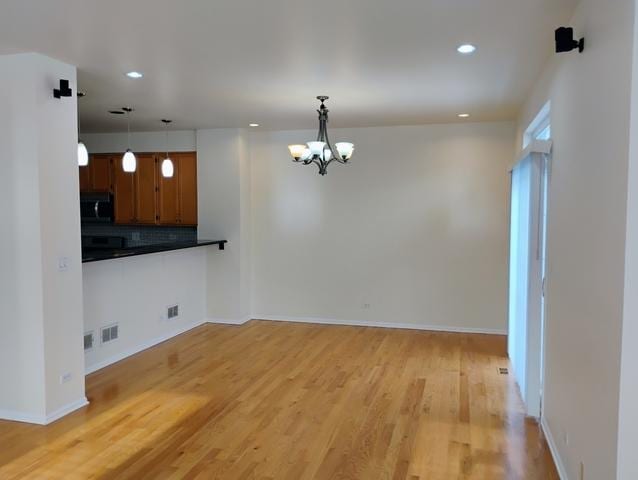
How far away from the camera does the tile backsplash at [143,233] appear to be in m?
7.56

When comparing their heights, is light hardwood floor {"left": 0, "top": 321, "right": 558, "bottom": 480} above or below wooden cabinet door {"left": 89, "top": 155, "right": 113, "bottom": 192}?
below

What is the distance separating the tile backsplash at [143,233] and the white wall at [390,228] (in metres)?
1.14

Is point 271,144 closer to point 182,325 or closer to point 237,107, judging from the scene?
point 237,107

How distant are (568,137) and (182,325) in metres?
5.06

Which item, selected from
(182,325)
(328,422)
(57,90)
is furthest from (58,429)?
(182,325)

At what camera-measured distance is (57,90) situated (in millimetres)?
3736

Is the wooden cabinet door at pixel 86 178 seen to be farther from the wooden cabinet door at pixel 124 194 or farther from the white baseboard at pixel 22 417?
the white baseboard at pixel 22 417

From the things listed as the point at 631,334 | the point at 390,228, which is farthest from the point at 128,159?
the point at 631,334

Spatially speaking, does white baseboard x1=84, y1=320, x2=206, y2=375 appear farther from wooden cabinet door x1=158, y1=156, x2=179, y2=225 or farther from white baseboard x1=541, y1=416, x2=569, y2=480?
white baseboard x1=541, y1=416, x2=569, y2=480

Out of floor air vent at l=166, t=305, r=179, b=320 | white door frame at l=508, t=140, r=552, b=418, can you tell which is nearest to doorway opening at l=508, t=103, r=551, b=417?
white door frame at l=508, t=140, r=552, b=418

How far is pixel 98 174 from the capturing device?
24.7ft

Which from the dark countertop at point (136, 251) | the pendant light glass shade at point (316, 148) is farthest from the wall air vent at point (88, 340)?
the pendant light glass shade at point (316, 148)

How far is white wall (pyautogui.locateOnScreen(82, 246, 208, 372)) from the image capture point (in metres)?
4.94

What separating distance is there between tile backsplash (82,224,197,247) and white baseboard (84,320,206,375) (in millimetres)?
1449
